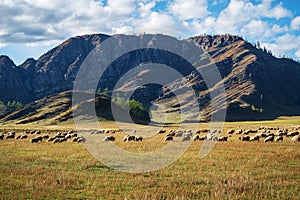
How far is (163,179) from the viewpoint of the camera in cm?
1697

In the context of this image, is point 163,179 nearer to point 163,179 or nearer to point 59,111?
point 163,179

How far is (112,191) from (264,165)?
1070 centimetres

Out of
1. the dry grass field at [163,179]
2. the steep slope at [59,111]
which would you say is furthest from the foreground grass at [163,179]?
the steep slope at [59,111]

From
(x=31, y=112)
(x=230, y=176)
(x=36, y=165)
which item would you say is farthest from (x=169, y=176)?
(x=31, y=112)

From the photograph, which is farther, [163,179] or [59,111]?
[59,111]

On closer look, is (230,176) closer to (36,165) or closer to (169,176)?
(169,176)

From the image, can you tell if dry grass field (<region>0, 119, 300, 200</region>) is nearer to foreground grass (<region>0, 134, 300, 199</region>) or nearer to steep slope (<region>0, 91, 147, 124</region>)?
foreground grass (<region>0, 134, 300, 199</region>)

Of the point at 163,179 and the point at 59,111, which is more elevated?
the point at 163,179

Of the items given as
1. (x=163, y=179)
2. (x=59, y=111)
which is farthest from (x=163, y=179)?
(x=59, y=111)

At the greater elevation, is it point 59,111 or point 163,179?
point 163,179

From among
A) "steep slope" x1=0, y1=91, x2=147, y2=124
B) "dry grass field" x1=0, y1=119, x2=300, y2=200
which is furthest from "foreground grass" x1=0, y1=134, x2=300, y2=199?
"steep slope" x1=0, y1=91, x2=147, y2=124

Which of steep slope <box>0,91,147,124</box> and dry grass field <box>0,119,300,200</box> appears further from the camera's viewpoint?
steep slope <box>0,91,147,124</box>

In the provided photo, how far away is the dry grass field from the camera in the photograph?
14.1m

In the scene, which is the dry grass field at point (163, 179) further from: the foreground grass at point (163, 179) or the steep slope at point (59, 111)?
the steep slope at point (59, 111)
